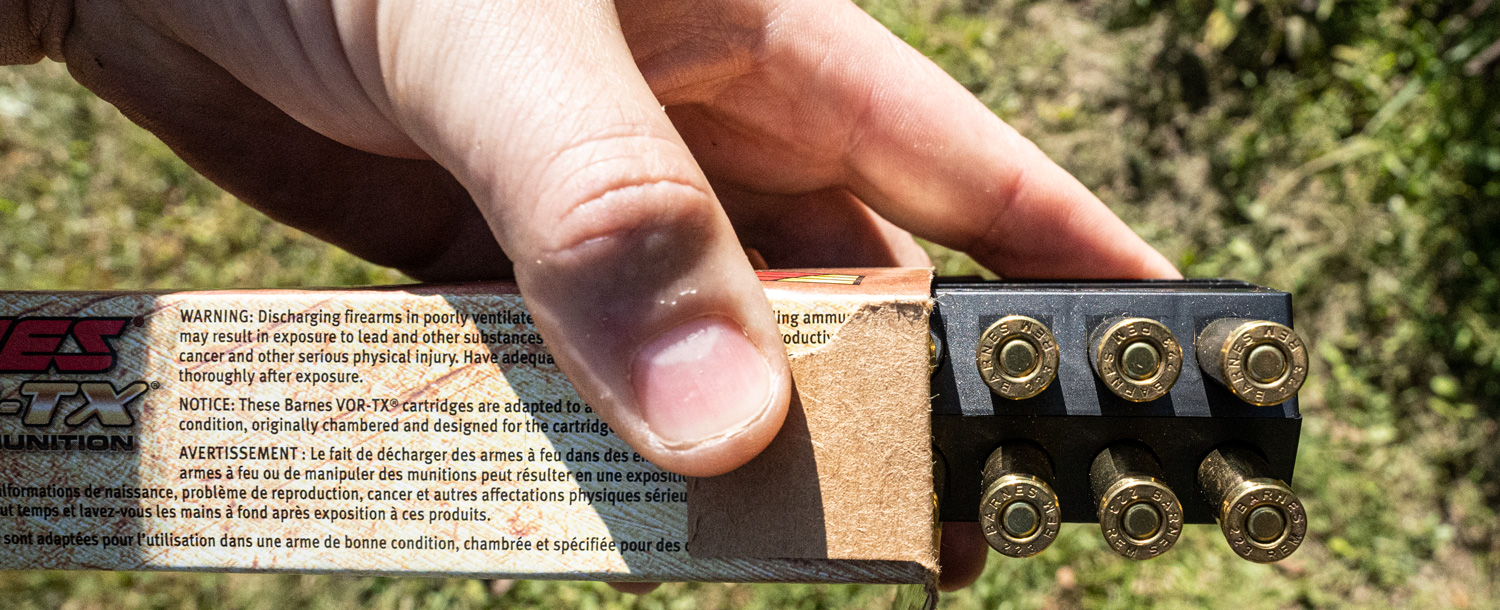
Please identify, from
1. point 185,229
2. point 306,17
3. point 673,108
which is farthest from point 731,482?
point 185,229

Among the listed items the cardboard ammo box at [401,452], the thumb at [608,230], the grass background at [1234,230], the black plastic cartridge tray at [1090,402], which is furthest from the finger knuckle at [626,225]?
the grass background at [1234,230]

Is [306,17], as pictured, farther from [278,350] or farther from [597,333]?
[597,333]

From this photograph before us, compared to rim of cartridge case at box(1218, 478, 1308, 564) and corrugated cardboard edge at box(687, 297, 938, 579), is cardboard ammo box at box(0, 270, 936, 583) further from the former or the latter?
rim of cartridge case at box(1218, 478, 1308, 564)

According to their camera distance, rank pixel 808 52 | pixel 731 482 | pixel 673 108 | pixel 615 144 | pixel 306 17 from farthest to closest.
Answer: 1. pixel 673 108
2. pixel 808 52
3. pixel 306 17
4. pixel 731 482
5. pixel 615 144

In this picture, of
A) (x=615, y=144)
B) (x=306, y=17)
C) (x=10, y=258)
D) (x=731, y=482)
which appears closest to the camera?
(x=615, y=144)

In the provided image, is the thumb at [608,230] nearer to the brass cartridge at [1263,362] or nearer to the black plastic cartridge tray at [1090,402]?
the black plastic cartridge tray at [1090,402]
